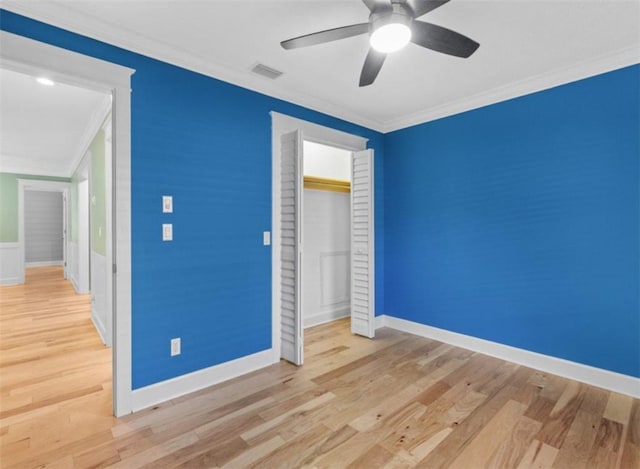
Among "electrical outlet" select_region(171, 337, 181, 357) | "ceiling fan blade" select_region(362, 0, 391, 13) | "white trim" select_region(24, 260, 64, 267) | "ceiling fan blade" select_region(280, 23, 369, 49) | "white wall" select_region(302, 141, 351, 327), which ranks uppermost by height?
"ceiling fan blade" select_region(362, 0, 391, 13)

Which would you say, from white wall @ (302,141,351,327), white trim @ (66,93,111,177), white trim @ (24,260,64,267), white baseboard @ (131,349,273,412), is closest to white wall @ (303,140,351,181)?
white wall @ (302,141,351,327)

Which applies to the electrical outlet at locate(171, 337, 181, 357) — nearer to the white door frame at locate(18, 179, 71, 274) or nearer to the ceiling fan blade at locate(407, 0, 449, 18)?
the ceiling fan blade at locate(407, 0, 449, 18)

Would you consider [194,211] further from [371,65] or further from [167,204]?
[371,65]

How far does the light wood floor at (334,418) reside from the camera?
175cm

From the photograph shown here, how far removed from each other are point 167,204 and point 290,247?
3.62 ft

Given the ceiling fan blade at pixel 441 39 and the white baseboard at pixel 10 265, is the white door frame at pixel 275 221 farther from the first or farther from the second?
the white baseboard at pixel 10 265

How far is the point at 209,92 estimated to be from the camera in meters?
2.54

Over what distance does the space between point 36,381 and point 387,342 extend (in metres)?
3.23

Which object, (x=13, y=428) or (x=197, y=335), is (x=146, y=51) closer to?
(x=197, y=335)

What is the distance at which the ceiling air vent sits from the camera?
8.39 feet

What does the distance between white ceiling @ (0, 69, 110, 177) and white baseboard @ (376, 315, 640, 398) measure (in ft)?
14.0

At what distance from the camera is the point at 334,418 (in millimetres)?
2102

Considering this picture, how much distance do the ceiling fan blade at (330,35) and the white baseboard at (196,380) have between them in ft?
7.92

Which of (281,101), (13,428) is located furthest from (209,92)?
(13,428)
